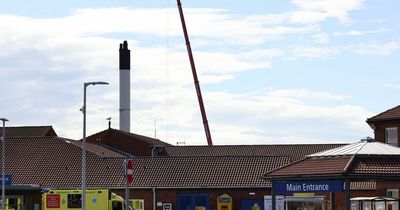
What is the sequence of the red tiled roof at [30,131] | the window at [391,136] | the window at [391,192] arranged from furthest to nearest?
the red tiled roof at [30,131] → the window at [391,136] → the window at [391,192]

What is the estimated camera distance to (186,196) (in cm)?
8356

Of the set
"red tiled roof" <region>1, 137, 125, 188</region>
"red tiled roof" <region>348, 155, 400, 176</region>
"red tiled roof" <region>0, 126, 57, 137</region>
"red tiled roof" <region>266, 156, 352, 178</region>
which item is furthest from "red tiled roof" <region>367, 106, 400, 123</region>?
"red tiled roof" <region>0, 126, 57, 137</region>

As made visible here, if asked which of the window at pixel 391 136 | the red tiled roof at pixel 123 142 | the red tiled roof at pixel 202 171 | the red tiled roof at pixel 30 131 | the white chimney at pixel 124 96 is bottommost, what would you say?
the red tiled roof at pixel 202 171

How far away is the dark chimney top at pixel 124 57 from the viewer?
121m

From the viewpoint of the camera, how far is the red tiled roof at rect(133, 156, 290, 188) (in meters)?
83.9

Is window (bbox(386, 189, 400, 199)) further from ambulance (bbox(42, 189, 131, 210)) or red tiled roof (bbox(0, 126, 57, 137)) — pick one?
red tiled roof (bbox(0, 126, 57, 137))

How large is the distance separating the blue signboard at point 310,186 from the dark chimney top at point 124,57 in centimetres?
6917

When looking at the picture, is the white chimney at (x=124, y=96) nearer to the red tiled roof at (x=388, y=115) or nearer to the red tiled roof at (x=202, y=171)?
the red tiled roof at (x=202, y=171)

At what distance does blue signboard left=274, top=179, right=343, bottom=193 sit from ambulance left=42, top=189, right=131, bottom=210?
19.3 metres

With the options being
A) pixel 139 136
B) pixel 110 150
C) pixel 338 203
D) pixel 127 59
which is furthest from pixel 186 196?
pixel 127 59

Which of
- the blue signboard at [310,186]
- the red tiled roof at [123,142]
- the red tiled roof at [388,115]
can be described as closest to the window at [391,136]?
the red tiled roof at [388,115]

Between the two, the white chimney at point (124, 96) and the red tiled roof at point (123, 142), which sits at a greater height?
the white chimney at point (124, 96)

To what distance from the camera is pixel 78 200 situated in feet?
233

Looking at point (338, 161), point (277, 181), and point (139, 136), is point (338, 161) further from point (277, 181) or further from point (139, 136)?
point (139, 136)
